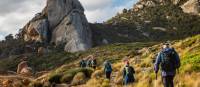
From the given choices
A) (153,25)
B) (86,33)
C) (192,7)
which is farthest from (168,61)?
(153,25)

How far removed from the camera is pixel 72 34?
414ft

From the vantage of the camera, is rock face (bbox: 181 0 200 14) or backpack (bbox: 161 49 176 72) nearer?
backpack (bbox: 161 49 176 72)

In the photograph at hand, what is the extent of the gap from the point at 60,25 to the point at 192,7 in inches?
1591

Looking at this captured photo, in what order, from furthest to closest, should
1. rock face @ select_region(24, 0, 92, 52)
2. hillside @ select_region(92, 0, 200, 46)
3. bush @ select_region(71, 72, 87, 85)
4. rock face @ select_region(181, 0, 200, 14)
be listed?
rock face @ select_region(181, 0, 200, 14) → hillside @ select_region(92, 0, 200, 46) → rock face @ select_region(24, 0, 92, 52) → bush @ select_region(71, 72, 87, 85)

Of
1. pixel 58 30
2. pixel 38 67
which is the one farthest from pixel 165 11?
pixel 38 67

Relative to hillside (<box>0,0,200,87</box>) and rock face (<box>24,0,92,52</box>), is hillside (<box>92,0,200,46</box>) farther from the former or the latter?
rock face (<box>24,0,92,52</box>)

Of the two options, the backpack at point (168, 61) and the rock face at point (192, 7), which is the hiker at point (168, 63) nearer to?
the backpack at point (168, 61)

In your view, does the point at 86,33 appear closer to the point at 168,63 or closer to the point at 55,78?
the point at 55,78

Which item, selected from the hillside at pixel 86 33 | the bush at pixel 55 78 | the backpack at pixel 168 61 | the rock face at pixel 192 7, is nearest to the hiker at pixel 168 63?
the backpack at pixel 168 61

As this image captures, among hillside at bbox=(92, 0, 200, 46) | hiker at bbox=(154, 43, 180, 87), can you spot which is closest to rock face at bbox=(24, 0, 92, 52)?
hillside at bbox=(92, 0, 200, 46)

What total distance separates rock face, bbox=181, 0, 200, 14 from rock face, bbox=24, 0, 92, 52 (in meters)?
31.1

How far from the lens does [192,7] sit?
143500 millimetres

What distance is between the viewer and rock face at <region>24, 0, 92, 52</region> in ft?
416

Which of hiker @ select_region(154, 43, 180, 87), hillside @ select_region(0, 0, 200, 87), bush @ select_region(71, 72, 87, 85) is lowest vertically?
bush @ select_region(71, 72, 87, 85)
